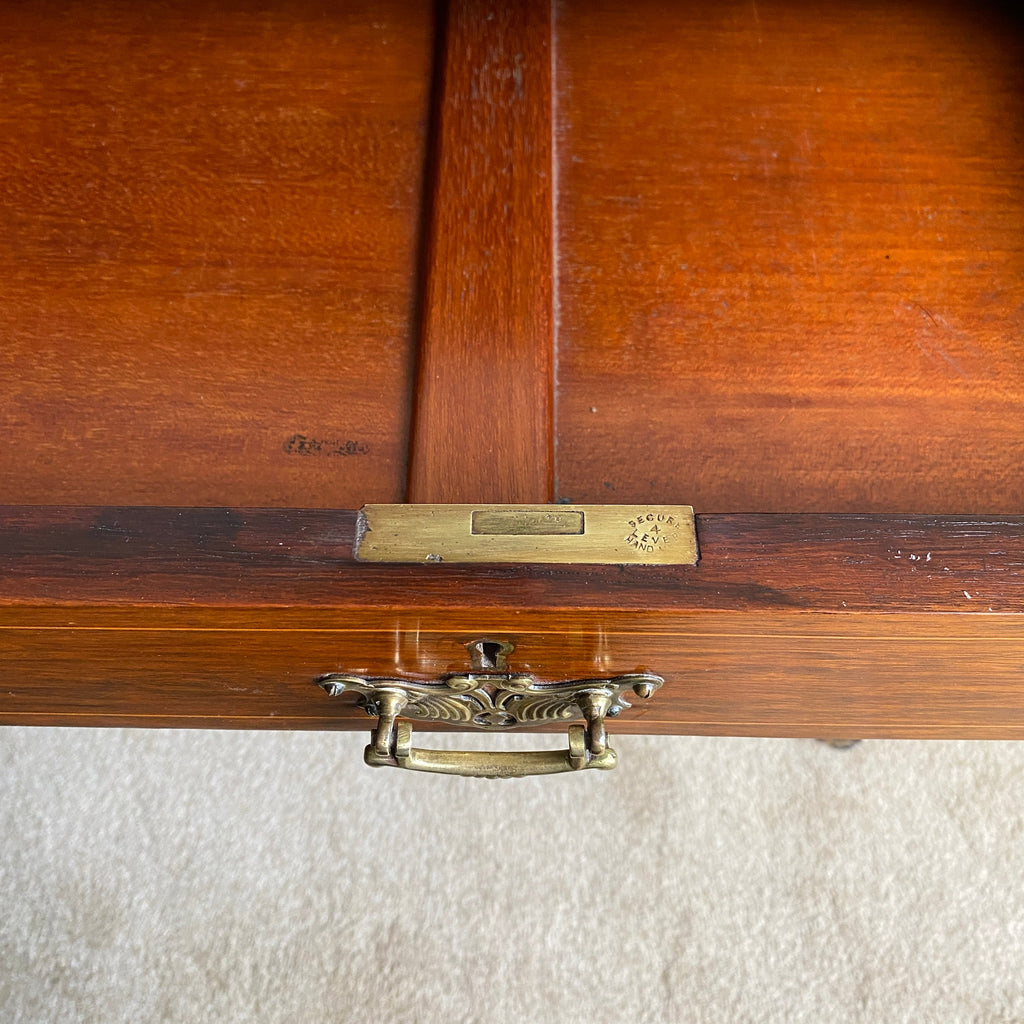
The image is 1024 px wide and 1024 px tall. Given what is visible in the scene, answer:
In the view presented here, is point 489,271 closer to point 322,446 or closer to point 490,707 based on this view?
point 322,446

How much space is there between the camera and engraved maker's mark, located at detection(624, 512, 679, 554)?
1.40ft

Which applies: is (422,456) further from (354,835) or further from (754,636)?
(354,835)

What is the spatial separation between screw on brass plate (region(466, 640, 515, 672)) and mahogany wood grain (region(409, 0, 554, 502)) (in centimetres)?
8

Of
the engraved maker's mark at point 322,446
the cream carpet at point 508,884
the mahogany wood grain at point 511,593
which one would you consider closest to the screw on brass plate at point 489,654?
the mahogany wood grain at point 511,593

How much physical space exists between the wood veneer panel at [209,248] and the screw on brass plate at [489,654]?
102 millimetres

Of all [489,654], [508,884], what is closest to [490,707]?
[489,654]

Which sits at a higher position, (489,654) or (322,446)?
(322,446)

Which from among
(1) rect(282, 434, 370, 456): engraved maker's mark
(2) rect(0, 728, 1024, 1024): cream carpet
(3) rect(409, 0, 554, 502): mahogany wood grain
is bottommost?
(2) rect(0, 728, 1024, 1024): cream carpet

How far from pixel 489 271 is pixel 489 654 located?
0.24 meters

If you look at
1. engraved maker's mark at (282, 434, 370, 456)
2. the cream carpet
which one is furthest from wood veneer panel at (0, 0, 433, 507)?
the cream carpet

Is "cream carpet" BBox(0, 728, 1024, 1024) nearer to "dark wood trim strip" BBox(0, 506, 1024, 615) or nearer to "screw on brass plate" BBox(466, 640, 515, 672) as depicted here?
"screw on brass plate" BBox(466, 640, 515, 672)

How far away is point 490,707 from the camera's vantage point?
22.6 inches

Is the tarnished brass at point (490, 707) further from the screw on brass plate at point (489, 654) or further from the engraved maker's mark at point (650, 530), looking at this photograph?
the engraved maker's mark at point (650, 530)

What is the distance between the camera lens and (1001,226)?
0.63 m
